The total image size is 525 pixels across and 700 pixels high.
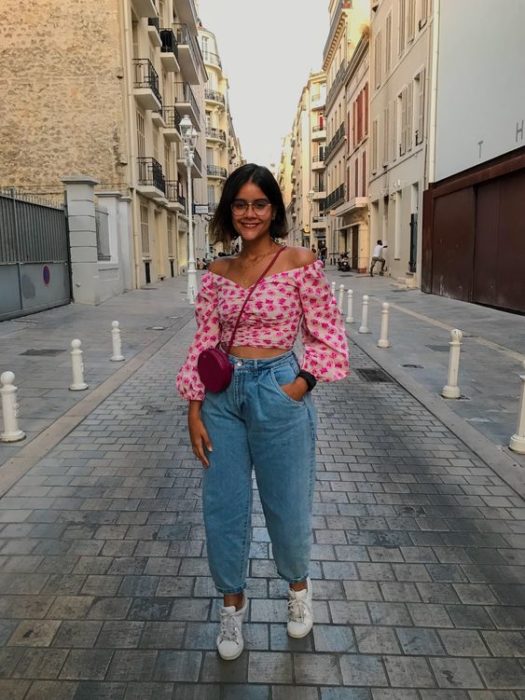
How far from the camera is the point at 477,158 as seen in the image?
16359 mm

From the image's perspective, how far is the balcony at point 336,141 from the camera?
43112mm

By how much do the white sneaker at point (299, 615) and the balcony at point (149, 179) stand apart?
24874mm

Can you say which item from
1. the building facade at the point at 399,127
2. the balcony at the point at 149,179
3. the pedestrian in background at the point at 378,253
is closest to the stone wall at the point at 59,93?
the balcony at the point at 149,179

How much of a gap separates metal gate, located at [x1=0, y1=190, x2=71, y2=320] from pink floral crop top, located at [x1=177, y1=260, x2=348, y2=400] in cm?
1266

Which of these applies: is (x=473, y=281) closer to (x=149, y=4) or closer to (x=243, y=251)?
(x=243, y=251)

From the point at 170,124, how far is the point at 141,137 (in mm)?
8434

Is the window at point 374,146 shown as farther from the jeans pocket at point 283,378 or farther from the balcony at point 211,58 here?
the balcony at point 211,58

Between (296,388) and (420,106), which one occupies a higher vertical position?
(420,106)

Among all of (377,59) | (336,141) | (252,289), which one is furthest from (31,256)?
(336,141)

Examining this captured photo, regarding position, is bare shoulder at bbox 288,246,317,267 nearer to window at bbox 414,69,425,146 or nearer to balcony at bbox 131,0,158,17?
window at bbox 414,69,425,146

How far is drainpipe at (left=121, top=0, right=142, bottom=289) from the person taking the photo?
23.5 meters

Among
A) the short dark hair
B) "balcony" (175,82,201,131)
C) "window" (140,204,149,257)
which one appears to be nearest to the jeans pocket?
the short dark hair

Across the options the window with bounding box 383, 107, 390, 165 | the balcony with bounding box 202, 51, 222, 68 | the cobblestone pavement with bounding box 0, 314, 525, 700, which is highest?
the balcony with bounding box 202, 51, 222, 68

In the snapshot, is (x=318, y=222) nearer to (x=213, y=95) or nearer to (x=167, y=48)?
(x=213, y=95)
